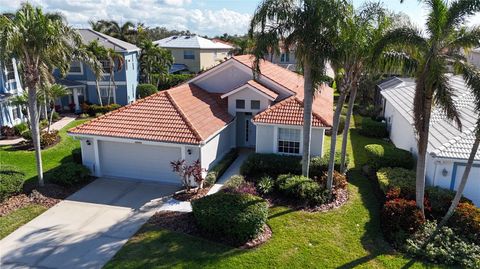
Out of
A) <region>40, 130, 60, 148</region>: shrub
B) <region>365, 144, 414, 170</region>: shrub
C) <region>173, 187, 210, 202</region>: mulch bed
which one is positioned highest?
<region>365, 144, 414, 170</region>: shrub

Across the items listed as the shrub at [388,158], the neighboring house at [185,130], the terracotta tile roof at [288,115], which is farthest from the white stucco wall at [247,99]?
the shrub at [388,158]

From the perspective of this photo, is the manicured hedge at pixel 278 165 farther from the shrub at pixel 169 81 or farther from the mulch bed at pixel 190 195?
the shrub at pixel 169 81

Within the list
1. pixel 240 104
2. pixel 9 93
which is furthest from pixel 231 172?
pixel 9 93

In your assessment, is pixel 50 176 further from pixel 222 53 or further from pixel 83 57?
pixel 222 53

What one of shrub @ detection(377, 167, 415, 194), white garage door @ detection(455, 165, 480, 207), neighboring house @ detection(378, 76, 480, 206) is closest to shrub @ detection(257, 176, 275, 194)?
shrub @ detection(377, 167, 415, 194)

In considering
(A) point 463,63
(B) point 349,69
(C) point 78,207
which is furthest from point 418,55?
(C) point 78,207

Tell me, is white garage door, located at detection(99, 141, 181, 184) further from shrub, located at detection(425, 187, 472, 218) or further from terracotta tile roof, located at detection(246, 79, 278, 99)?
shrub, located at detection(425, 187, 472, 218)
